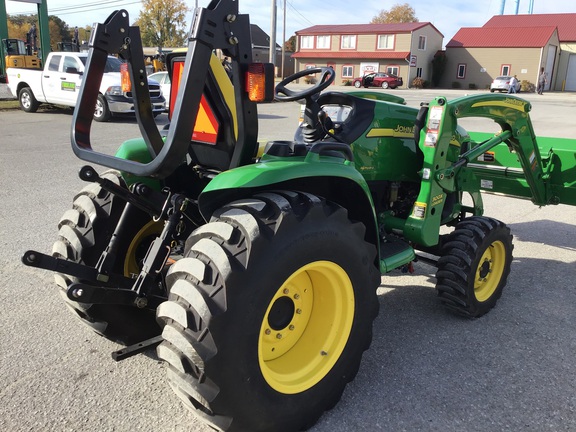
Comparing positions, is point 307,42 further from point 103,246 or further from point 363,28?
point 103,246

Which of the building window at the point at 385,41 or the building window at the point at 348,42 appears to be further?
the building window at the point at 348,42

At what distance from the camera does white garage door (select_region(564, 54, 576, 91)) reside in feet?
174

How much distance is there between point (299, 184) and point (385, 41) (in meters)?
53.7

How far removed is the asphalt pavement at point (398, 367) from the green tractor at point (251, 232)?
0.77 ft

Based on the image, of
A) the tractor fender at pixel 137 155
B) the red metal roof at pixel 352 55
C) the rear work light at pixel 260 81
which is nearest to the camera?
the rear work light at pixel 260 81

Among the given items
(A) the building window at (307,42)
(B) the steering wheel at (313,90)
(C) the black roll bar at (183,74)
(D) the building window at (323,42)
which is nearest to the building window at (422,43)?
(D) the building window at (323,42)

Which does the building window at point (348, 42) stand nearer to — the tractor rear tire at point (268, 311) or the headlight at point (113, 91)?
the headlight at point (113, 91)

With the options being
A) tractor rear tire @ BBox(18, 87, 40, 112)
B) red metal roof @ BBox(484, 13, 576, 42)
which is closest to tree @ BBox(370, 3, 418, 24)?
red metal roof @ BBox(484, 13, 576, 42)

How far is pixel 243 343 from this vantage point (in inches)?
89.4

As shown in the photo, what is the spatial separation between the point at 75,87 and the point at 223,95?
48.5 ft

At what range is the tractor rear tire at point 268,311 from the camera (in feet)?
7.23

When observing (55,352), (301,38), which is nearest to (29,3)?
(55,352)

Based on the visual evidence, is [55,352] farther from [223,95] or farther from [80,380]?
Result: [223,95]

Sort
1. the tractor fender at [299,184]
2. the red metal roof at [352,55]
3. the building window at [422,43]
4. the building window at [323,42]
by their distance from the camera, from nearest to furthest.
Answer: the tractor fender at [299,184] → the red metal roof at [352,55] → the building window at [422,43] → the building window at [323,42]
